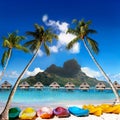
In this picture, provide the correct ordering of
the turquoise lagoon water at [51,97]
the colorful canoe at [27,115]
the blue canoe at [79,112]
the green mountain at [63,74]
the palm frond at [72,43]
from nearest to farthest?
the colorful canoe at [27,115] → the blue canoe at [79,112] → the palm frond at [72,43] → the turquoise lagoon water at [51,97] → the green mountain at [63,74]

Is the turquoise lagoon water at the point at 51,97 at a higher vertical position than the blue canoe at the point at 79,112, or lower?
higher

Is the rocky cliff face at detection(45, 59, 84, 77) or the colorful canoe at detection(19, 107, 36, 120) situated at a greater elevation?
the rocky cliff face at detection(45, 59, 84, 77)

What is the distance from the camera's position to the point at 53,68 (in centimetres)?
12988

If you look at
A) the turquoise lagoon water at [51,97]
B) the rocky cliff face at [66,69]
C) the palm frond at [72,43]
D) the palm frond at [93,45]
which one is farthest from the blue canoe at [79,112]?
the rocky cliff face at [66,69]

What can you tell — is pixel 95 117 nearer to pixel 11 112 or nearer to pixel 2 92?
pixel 11 112

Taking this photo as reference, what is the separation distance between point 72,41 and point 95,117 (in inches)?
495

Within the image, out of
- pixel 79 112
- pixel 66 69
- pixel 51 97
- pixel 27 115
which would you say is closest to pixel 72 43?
pixel 79 112

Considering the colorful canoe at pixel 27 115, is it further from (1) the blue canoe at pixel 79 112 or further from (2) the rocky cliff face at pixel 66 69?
(2) the rocky cliff face at pixel 66 69

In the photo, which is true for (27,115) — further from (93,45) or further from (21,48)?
(93,45)

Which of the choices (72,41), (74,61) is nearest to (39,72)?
(74,61)

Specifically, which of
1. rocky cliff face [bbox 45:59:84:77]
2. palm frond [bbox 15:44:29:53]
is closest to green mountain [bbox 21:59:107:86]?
rocky cliff face [bbox 45:59:84:77]

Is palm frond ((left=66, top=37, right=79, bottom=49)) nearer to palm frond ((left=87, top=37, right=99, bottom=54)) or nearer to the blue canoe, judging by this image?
palm frond ((left=87, top=37, right=99, bottom=54))

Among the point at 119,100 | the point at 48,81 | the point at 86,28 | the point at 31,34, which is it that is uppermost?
the point at 48,81

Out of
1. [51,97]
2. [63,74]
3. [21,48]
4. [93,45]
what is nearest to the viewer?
[21,48]
